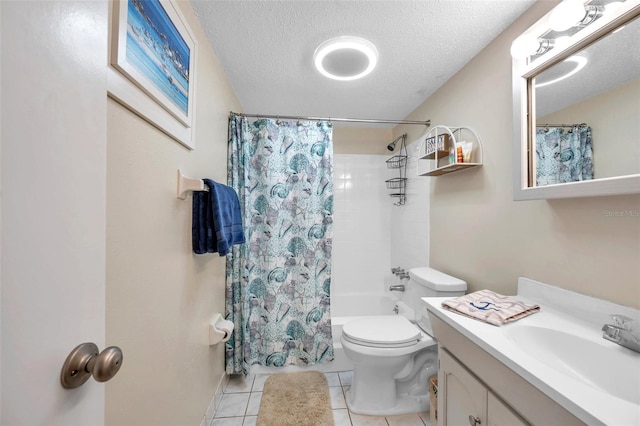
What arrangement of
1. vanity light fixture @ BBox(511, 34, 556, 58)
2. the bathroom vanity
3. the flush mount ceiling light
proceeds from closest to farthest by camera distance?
1. the bathroom vanity
2. vanity light fixture @ BBox(511, 34, 556, 58)
3. the flush mount ceiling light

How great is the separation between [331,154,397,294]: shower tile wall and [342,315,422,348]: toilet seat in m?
0.99

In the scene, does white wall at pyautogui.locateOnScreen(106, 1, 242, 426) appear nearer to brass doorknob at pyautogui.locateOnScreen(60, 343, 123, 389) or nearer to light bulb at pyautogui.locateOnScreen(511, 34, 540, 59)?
brass doorknob at pyautogui.locateOnScreen(60, 343, 123, 389)

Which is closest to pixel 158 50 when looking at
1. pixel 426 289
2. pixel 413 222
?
pixel 426 289

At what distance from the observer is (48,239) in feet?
1.13

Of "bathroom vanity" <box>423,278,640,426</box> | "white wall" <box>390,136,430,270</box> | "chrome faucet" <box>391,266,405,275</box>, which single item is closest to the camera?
"bathroom vanity" <box>423,278,640,426</box>

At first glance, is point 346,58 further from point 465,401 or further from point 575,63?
point 465,401

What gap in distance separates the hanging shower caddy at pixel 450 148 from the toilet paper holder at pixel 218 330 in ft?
5.49

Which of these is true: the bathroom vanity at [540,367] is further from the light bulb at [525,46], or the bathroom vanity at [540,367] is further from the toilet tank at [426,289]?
the light bulb at [525,46]

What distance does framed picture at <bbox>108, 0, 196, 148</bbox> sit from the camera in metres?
0.68

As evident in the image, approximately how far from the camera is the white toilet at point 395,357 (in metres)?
1.50

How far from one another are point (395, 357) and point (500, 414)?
76cm

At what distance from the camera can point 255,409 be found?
1.60m

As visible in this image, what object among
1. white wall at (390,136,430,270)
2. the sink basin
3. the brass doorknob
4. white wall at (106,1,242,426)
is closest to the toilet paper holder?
white wall at (106,1,242,426)

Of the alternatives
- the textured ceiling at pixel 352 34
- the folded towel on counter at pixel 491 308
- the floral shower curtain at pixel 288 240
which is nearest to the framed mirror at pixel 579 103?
the textured ceiling at pixel 352 34
